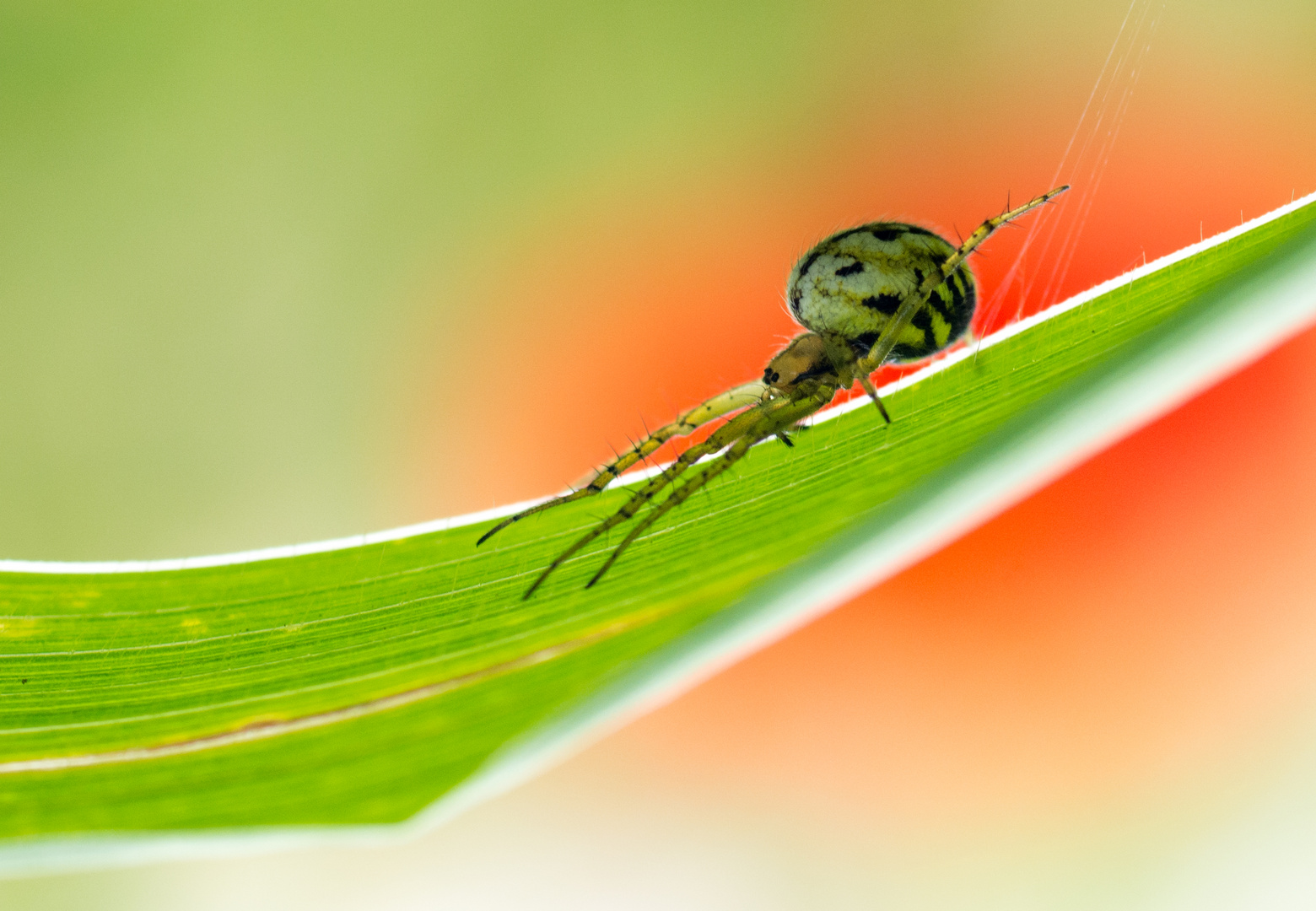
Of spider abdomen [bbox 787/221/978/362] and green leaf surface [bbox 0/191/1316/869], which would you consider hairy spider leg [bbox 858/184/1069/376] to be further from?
green leaf surface [bbox 0/191/1316/869]

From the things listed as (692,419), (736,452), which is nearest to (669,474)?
(736,452)

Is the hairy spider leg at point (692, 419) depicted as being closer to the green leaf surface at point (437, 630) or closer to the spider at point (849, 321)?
the spider at point (849, 321)

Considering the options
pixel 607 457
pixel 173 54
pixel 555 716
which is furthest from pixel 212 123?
pixel 555 716

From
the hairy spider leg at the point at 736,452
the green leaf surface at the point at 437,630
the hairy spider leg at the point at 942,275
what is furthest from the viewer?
the hairy spider leg at the point at 942,275

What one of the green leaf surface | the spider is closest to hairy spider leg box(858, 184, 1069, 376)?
the spider

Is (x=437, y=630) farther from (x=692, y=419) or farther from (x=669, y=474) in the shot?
(x=692, y=419)

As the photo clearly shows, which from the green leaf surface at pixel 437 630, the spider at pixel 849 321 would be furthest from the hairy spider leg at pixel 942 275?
the green leaf surface at pixel 437 630

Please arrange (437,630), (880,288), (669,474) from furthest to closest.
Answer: (880,288) < (669,474) < (437,630)

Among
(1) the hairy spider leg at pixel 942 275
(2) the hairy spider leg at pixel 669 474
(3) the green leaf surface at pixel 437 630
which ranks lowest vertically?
(3) the green leaf surface at pixel 437 630
